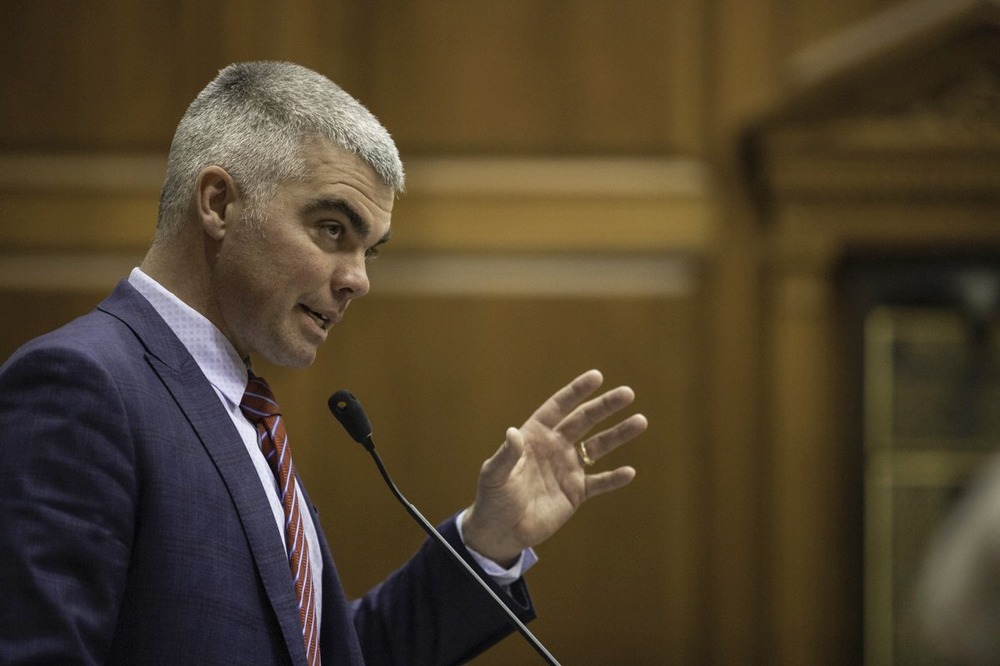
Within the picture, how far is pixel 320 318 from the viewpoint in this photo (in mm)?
1062

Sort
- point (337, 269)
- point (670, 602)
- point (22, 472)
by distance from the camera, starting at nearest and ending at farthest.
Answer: point (22, 472)
point (337, 269)
point (670, 602)

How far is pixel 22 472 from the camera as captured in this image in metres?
0.80

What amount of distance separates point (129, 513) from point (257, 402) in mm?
210

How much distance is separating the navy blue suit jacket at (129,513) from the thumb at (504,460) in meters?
0.27

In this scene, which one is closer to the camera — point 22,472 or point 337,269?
point 22,472

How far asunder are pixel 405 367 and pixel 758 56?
3.04 ft

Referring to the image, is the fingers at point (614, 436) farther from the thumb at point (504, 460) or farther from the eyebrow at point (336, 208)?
the eyebrow at point (336, 208)

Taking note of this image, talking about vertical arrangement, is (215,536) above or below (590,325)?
above

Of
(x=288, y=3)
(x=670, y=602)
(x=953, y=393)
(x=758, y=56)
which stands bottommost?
(x=670, y=602)

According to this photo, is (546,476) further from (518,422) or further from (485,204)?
(485,204)

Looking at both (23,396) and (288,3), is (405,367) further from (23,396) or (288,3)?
(23,396)

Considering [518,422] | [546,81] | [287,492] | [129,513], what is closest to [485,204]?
[546,81]

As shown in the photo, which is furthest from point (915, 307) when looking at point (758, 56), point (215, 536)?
point (215, 536)

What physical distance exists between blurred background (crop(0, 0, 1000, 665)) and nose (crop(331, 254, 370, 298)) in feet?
4.07
